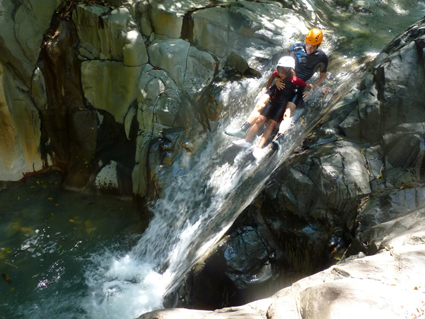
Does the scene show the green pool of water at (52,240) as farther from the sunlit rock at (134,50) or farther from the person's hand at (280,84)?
the person's hand at (280,84)

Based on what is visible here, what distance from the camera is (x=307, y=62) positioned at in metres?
5.34

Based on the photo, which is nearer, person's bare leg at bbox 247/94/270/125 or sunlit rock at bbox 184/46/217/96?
person's bare leg at bbox 247/94/270/125

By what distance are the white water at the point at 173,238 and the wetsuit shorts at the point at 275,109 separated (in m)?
0.64

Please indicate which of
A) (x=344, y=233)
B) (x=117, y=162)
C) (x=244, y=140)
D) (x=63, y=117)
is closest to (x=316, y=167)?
(x=344, y=233)

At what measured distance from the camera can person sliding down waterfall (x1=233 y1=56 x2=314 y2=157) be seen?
491 cm

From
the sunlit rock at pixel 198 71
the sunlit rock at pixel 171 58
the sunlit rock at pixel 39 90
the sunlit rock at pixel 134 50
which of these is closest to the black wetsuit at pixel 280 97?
the sunlit rock at pixel 198 71

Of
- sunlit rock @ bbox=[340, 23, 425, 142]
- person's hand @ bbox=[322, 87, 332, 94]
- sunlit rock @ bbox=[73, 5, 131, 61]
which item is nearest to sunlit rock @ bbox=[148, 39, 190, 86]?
sunlit rock @ bbox=[73, 5, 131, 61]

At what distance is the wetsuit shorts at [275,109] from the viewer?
5027mm

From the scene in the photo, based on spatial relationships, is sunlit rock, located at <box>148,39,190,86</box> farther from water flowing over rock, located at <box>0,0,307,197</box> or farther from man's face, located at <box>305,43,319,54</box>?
man's face, located at <box>305,43,319,54</box>

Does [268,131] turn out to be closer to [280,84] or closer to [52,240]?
[280,84]

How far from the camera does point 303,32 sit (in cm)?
648

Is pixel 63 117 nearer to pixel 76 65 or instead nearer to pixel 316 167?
pixel 76 65

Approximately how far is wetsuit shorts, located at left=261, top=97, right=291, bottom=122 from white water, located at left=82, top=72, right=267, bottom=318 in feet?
2.10

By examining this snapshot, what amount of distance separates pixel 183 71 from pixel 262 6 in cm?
220
